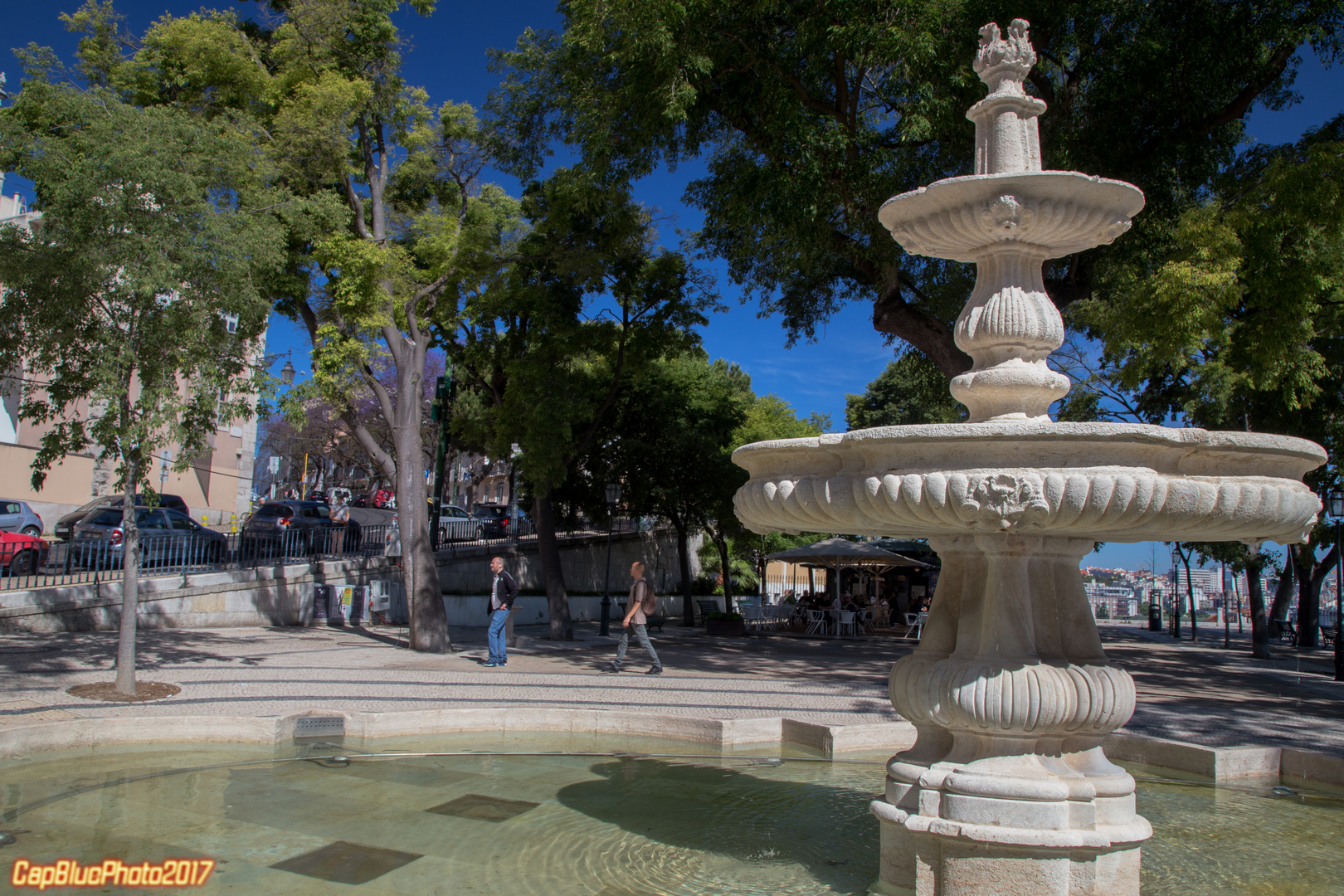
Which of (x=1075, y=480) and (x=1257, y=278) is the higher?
(x=1257, y=278)

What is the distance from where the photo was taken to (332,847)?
14.2 ft

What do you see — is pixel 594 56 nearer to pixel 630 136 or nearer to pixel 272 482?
pixel 630 136

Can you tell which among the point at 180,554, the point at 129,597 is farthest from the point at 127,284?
the point at 180,554

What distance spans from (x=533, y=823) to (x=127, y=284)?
23.6ft

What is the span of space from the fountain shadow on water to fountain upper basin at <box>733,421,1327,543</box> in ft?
6.03

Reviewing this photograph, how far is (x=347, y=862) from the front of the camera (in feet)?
13.5

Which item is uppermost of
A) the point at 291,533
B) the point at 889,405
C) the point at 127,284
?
the point at 889,405

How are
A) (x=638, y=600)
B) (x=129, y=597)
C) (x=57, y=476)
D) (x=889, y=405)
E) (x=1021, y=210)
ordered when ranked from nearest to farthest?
(x=1021, y=210) < (x=129, y=597) < (x=638, y=600) < (x=57, y=476) < (x=889, y=405)

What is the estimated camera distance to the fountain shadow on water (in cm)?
443

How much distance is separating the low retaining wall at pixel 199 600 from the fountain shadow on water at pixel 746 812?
12.2 m

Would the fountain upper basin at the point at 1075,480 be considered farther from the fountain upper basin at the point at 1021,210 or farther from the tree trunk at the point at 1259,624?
the tree trunk at the point at 1259,624

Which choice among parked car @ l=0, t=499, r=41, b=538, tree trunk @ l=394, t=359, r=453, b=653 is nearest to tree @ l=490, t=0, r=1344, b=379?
tree trunk @ l=394, t=359, r=453, b=653

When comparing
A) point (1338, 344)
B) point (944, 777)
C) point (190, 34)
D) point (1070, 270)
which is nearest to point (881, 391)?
point (1338, 344)

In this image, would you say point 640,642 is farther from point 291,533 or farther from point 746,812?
point 291,533
